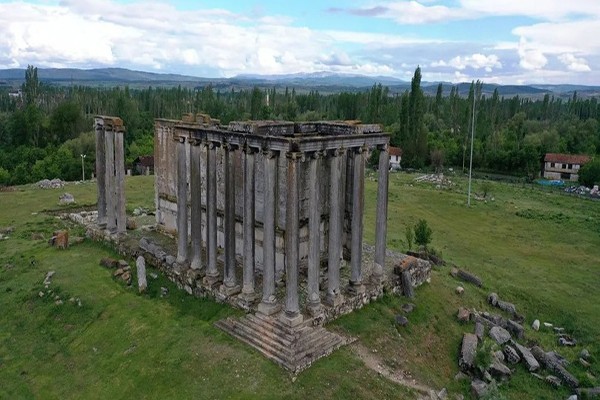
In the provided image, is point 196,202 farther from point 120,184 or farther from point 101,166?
point 101,166

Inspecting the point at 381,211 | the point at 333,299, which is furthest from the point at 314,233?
the point at 381,211

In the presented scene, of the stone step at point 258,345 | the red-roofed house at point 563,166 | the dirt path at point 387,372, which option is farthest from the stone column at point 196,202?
the red-roofed house at point 563,166

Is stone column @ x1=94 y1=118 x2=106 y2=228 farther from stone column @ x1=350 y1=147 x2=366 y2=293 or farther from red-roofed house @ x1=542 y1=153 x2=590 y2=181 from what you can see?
red-roofed house @ x1=542 y1=153 x2=590 y2=181

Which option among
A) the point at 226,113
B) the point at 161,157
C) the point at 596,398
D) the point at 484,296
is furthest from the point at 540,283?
the point at 226,113

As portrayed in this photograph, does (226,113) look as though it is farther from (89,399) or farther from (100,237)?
(89,399)

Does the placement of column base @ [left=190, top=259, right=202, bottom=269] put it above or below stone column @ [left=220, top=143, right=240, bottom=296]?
below

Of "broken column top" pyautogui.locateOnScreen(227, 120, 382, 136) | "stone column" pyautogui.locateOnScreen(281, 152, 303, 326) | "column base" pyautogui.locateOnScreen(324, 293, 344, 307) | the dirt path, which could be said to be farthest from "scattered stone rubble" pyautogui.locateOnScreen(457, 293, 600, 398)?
"broken column top" pyautogui.locateOnScreen(227, 120, 382, 136)

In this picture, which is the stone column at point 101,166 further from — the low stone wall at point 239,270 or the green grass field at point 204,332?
the green grass field at point 204,332
